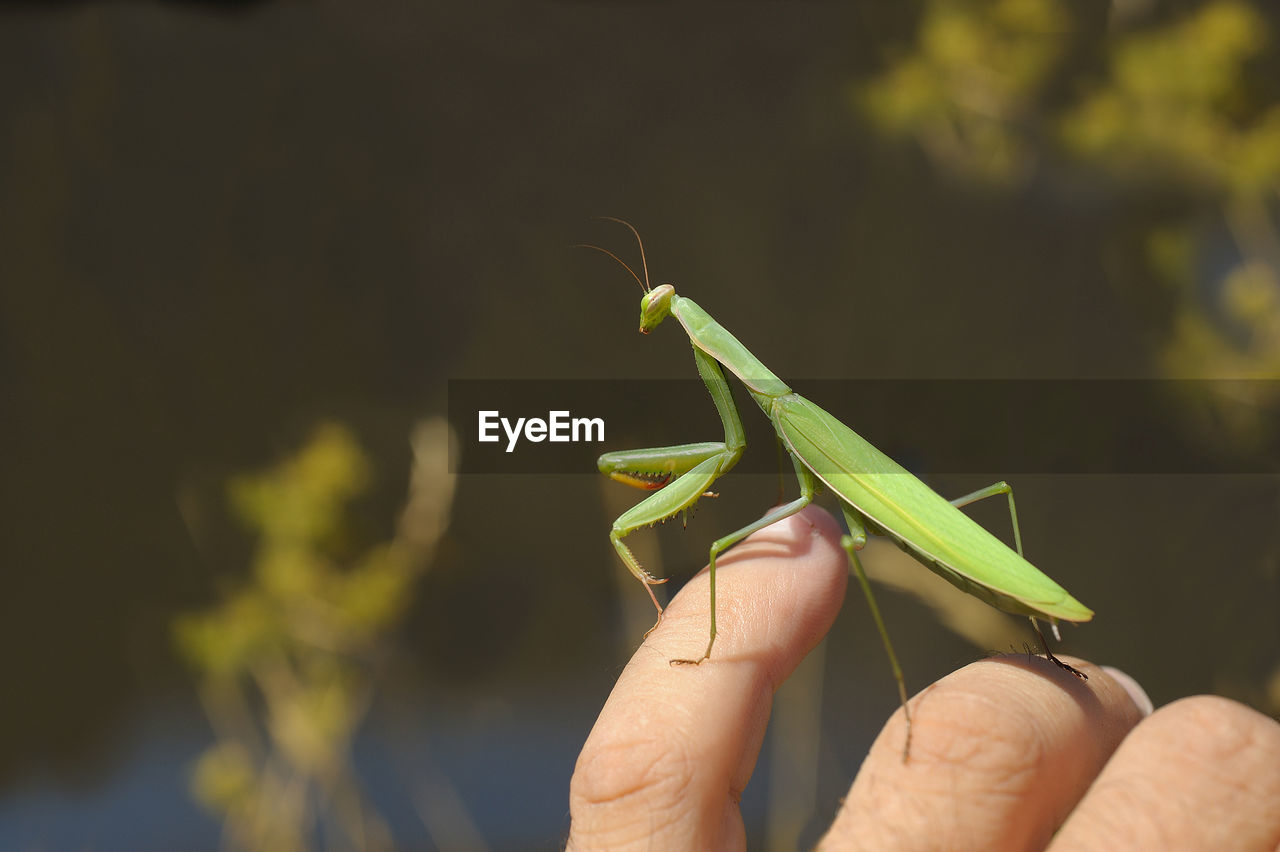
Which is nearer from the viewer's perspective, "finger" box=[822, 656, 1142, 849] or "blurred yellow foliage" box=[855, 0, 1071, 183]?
"finger" box=[822, 656, 1142, 849]

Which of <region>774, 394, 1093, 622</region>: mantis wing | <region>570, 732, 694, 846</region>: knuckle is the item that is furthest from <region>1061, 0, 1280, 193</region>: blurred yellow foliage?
<region>570, 732, 694, 846</region>: knuckle

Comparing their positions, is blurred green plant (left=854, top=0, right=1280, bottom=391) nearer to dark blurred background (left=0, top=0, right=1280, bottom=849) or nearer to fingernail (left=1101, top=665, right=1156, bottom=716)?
dark blurred background (left=0, top=0, right=1280, bottom=849)

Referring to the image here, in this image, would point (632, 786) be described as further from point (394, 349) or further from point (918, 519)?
point (394, 349)

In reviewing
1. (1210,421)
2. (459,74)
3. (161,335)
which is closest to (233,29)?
(459,74)

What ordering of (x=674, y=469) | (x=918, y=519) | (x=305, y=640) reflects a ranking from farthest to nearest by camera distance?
(x=305, y=640) → (x=674, y=469) → (x=918, y=519)

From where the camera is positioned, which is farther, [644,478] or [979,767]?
[644,478]

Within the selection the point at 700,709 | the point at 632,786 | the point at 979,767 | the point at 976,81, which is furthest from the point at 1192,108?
the point at 632,786
